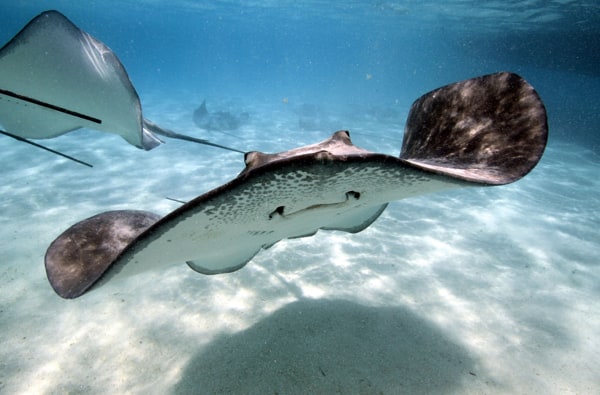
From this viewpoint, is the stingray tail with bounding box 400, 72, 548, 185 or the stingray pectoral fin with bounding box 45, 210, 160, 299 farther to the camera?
the stingray pectoral fin with bounding box 45, 210, 160, 299

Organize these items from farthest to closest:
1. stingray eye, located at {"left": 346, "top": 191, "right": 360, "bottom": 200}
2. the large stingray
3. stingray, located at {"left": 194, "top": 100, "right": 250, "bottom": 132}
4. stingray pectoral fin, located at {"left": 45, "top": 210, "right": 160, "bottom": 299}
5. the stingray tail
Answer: stingray, located at {"left": 194, "top": 100, "right": 250, "bottom": 132} → stingray pectoral fin, located at {"left": 45, "top": 210, "right": 160, "bottom": 299} → the stingray tail → stingray eye, located at {"left": 346, "top": 191, "right": 360, "bottom": 200} → the large stingray

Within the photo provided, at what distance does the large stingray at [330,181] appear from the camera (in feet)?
4.04

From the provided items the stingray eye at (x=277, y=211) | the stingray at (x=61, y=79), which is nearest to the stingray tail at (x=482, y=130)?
the stingray eye at (x=277, y=211)

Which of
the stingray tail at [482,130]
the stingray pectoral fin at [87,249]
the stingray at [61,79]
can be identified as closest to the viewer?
the stingray tail at [482,130]

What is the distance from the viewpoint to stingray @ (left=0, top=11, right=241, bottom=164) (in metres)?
2.95

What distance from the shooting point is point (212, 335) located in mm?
3361

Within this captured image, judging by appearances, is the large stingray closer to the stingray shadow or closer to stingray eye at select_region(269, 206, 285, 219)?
stingray eye at select_region(269, 206, 285, 219)

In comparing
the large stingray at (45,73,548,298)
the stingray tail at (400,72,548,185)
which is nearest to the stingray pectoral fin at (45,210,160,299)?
the large stingray at (45,73,548,298)

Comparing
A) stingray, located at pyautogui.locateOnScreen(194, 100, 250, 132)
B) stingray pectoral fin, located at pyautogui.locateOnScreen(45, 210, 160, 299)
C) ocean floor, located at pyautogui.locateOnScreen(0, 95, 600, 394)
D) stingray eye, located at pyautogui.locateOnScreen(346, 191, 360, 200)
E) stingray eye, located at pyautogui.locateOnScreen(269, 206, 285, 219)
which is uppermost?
stingray eye, located at pyautogui.locateOnScreen(346, 191, 360, 200)

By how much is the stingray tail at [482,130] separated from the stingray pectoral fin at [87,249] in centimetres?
193

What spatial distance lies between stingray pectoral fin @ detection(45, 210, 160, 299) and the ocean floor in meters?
1.39

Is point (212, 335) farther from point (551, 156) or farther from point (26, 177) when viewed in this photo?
point (551, 156)

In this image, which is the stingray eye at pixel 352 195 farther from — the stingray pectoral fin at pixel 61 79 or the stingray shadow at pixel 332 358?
the stingray pectoral fin at pixel 61 79

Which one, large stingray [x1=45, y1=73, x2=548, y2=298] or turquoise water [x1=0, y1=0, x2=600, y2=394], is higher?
large stingray [x1=45, y1=73, x2=548, y2=298]
